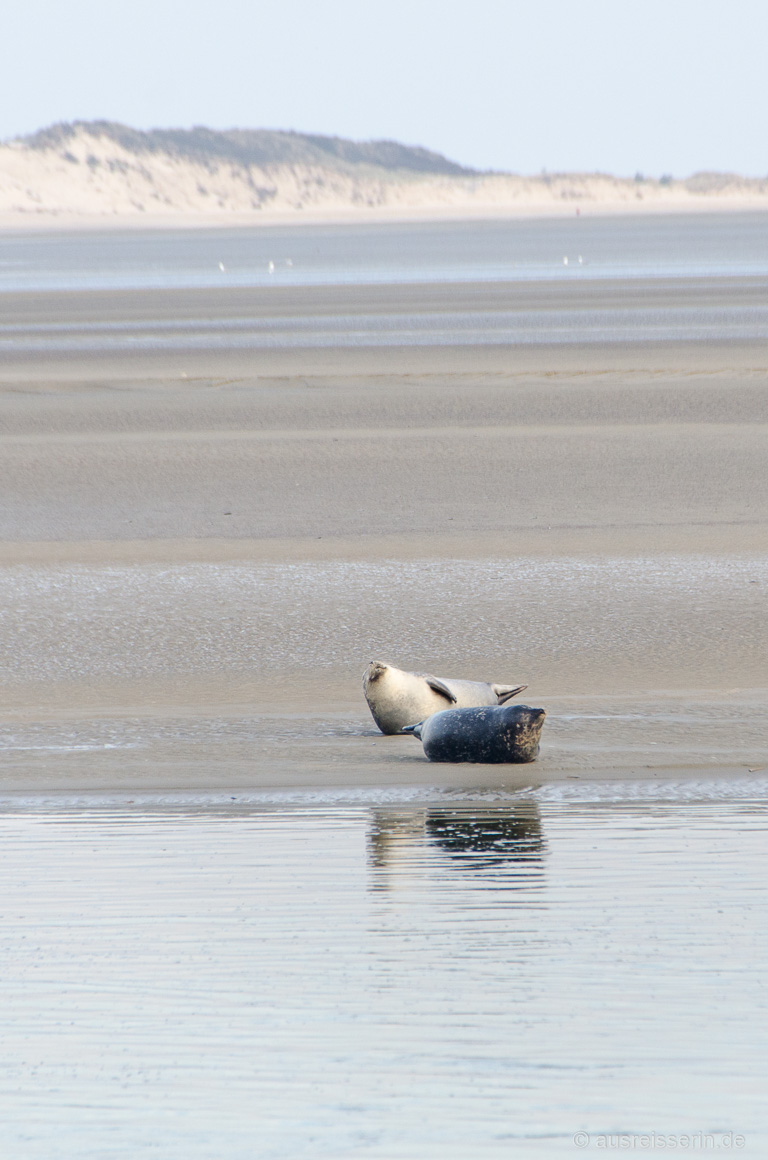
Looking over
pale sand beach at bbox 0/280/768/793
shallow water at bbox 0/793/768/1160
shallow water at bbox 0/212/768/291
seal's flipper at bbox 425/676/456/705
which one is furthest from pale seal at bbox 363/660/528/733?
shallow water at bbox 0/212/768/291

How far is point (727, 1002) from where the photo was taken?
3.42 meters

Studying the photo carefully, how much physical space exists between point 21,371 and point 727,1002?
16.1 m

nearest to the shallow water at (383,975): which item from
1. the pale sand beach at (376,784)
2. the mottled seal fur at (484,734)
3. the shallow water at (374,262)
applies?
the pale sand beach at (376,784)

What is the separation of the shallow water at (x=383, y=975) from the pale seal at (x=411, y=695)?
652 mm

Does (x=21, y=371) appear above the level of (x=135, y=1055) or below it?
above

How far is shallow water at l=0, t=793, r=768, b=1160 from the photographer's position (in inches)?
117

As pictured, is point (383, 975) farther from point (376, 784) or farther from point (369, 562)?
point (369, 562)

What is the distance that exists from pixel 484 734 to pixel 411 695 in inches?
17.1

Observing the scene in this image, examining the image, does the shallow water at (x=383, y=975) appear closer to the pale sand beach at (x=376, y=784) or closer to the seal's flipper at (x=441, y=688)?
the pale sand beach at (x=376, y=784)

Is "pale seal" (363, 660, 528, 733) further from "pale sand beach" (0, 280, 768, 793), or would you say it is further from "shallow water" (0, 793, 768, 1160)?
"shallow water" (0, 793, 768, 1160)

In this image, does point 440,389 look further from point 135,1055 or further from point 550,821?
point 135,1055

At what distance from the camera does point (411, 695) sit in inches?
220

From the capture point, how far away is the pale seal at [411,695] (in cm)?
554

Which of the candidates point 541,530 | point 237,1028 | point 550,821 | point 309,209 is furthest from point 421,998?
point 309,209
